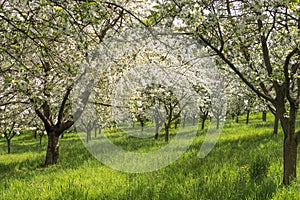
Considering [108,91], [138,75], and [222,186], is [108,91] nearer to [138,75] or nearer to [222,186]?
[138,75]

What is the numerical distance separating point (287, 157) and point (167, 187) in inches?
80.7

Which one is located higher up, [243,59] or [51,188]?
[243,59]

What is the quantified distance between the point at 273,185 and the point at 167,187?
1745 mm

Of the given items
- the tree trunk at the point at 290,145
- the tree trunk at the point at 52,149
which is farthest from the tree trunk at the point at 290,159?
the tree trunk at the point at 52,149

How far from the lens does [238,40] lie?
494 centimetres

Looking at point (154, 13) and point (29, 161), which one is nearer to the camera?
point (154, 13)

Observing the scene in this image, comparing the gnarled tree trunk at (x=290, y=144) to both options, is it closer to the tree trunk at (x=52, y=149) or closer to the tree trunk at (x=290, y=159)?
the tree trunk at (x=290, y=159)

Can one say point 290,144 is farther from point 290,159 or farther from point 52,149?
point 52,149

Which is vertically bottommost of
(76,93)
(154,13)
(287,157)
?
(287,157)

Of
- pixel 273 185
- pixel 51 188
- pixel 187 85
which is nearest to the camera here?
pixel 273 185

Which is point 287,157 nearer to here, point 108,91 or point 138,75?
point 138,75

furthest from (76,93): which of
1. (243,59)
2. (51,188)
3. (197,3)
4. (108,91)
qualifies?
(197,3)

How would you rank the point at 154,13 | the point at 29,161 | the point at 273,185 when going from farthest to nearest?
the point at 29,161 < the point at 273,185 < the point at 154,13

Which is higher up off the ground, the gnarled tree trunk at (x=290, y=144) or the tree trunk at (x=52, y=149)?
the gnarled tree trunk at (x=290, y=144)
